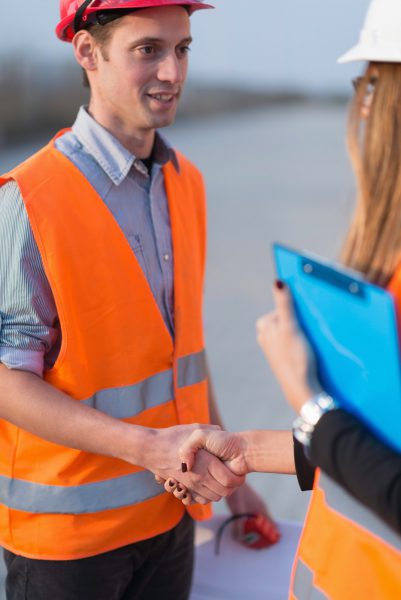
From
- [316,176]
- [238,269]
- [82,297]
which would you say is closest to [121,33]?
[82,297]

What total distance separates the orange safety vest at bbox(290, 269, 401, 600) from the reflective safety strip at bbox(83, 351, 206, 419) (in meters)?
0.75

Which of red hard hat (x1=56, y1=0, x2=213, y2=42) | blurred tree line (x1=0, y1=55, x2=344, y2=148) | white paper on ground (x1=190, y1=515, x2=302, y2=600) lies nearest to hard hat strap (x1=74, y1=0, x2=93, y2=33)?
red hard hat (x1=56, y1=0, x2=213, y2=42)

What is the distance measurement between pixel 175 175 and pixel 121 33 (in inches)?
16.9

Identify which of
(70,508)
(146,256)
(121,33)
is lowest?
(70,508)

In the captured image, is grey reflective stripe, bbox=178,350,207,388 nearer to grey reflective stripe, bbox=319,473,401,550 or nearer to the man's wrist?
the man's wrist

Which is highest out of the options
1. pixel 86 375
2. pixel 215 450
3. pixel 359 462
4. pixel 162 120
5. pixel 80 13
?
pixel 80 13

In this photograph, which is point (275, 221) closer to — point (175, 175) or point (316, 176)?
point (316, 176)

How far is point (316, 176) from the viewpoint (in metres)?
14.4

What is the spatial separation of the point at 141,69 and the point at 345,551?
4.60 ft

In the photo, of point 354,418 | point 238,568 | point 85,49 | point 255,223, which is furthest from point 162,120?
point 255,223

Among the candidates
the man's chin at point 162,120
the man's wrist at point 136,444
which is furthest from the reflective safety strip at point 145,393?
the man's chin at point 162,120

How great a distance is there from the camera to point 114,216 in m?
2.37

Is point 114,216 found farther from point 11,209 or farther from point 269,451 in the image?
point 269,451

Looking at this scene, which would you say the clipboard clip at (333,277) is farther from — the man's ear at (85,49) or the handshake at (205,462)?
the man's ear at (85,49)
